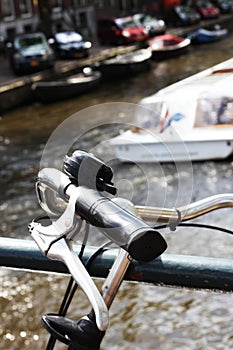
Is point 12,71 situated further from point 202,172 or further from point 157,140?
point 157,140

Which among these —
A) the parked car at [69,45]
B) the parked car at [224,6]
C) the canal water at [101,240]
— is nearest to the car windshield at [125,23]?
the parked car at [69,45]

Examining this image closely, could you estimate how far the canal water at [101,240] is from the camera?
4.36 ft

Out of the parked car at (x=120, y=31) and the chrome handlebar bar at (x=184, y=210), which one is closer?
the chrome handlebar bar at (x=184, y=210)

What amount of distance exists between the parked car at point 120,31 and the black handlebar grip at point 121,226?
77.1 ft

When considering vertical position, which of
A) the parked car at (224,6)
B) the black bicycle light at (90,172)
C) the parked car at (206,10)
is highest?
the black bicycle light at (90,172)

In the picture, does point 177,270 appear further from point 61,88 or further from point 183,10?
point 183,10

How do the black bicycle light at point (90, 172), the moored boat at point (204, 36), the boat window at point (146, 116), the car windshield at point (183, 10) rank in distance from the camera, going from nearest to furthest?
1. the black bicycle light at point (90, 172)
2. the boat window at point (146, 116)
3. the moored boat at point (204, 36)
4. the car windshield at point (183, 10)

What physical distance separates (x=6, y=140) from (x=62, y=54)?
330 inches

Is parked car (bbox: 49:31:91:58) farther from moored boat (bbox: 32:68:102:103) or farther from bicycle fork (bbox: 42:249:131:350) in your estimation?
bicycle fork (bbox: 42:249:131:350)

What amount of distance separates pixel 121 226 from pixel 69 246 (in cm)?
16

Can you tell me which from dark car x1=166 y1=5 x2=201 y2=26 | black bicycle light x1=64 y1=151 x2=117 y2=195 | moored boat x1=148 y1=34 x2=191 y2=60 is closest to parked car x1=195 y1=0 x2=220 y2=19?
dark car x1=166 y1=5 x2=201 y2=26

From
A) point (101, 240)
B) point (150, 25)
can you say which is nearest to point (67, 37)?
point (150, 25)

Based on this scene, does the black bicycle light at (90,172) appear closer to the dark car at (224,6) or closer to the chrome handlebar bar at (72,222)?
the chrome handlebar bar at (72,222)

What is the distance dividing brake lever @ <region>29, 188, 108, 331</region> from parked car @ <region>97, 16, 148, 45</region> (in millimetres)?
23431
